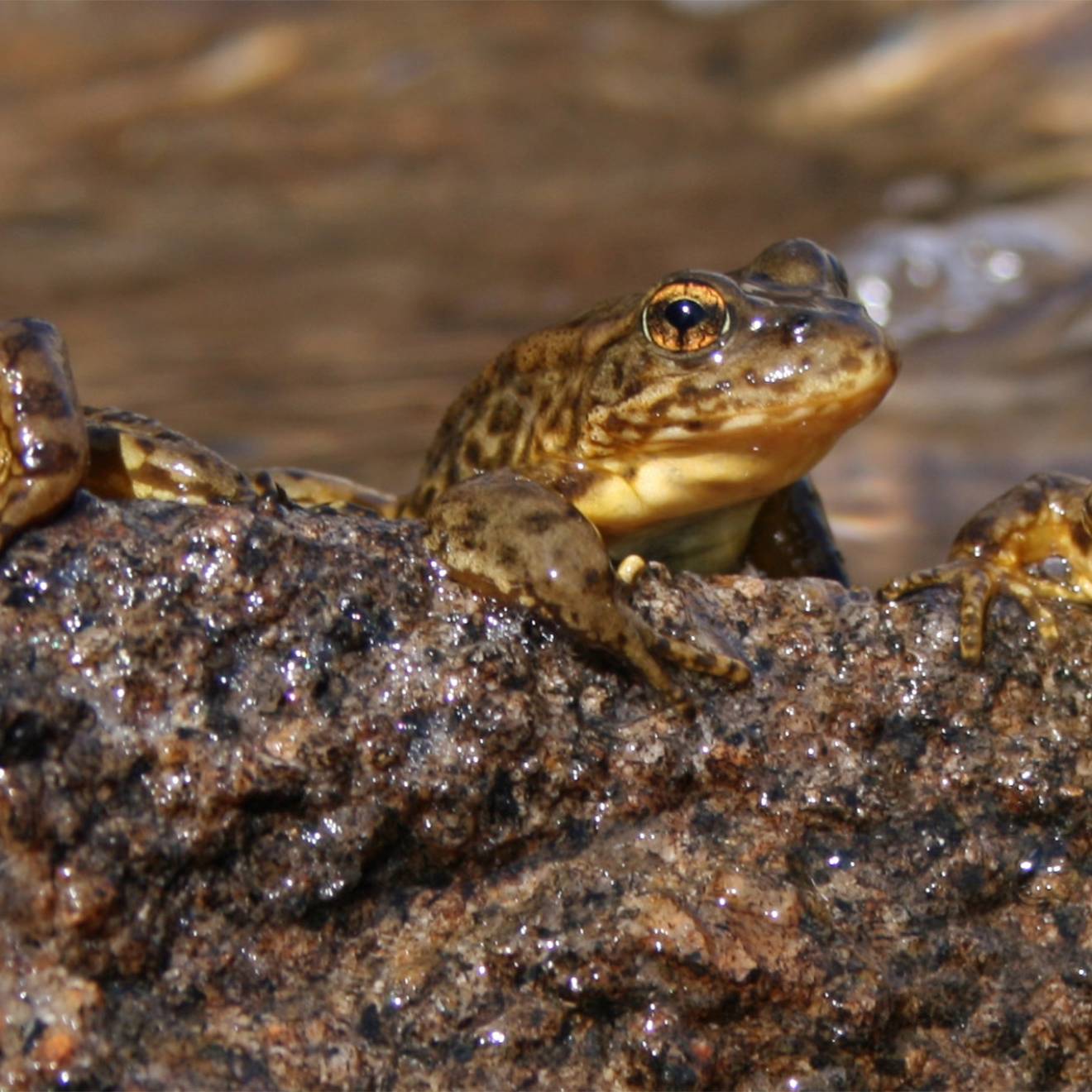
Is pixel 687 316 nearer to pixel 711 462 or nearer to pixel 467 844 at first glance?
pixel 711 462

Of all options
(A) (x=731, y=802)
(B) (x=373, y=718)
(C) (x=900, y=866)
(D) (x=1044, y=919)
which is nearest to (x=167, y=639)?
(B) (x=373, y=718)

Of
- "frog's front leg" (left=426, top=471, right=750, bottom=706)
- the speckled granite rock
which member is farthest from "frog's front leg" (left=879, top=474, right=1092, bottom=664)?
"frog's front leg" (left=426, top=471, right=750, bottom=706)

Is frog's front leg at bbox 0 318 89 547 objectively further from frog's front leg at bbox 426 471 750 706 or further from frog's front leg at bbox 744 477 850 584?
frog's front leg at bbox 744 477 850 584

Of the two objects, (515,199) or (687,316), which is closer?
(687,316)

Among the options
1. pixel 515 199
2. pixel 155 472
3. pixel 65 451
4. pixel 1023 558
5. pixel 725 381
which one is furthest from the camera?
pixel 515 199

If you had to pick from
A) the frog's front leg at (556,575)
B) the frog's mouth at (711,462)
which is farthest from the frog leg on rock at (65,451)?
the frog's mouth at (711,462)

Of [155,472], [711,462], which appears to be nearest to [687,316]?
[711,462]
